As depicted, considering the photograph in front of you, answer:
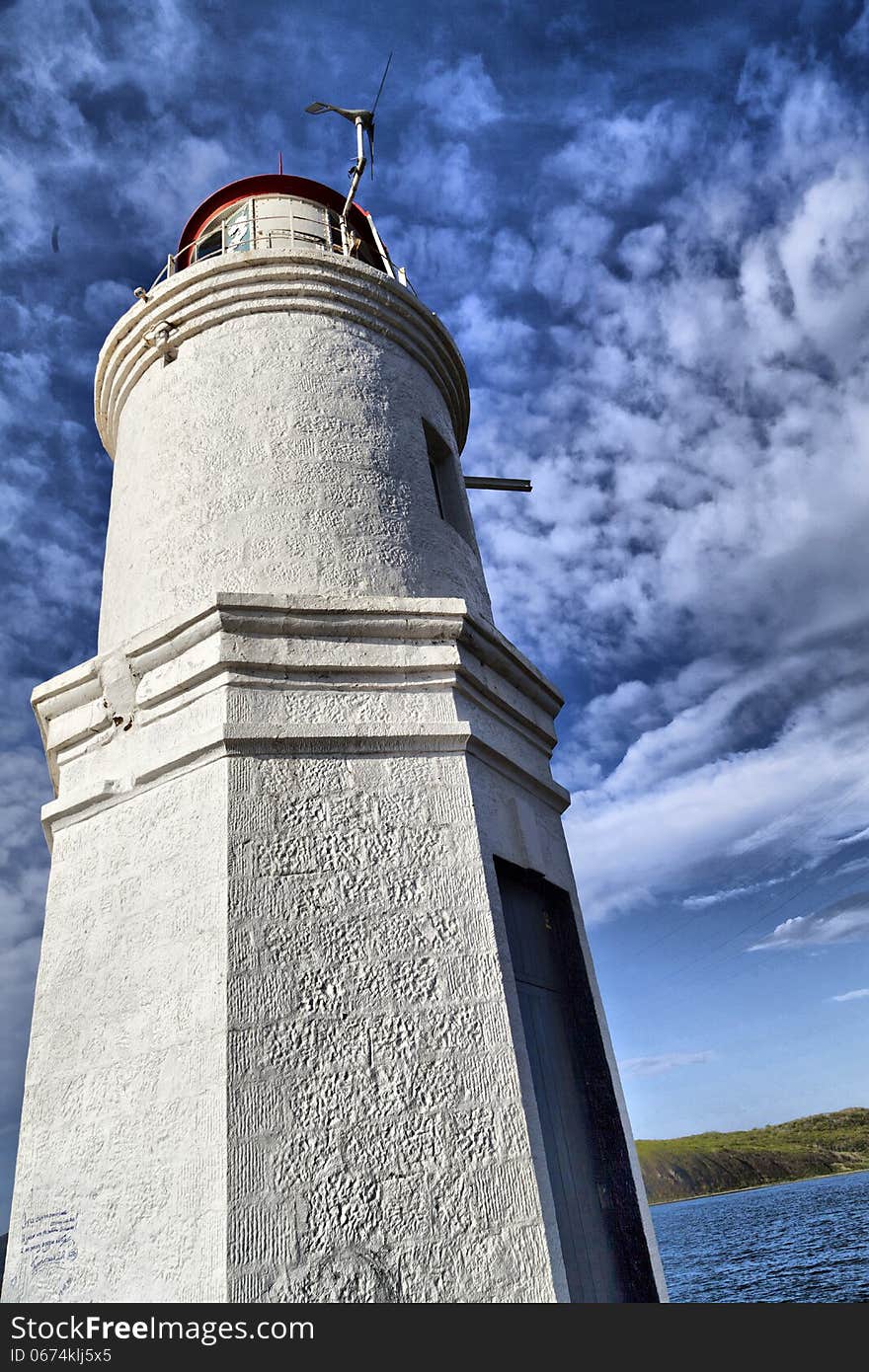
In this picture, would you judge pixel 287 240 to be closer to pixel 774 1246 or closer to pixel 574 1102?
pixel 574 1102

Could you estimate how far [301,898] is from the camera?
3641 millimetres

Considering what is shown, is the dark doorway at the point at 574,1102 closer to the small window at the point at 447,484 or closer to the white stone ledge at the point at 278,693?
the white stone ledge at the point at 278,693

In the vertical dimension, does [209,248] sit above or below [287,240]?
above

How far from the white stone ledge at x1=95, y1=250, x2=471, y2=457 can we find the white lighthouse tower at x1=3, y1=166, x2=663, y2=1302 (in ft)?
0.11

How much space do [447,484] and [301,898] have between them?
3555mm

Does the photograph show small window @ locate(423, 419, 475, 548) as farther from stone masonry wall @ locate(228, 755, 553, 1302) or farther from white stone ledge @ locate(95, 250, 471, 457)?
stone masonry wall @ locate(228, 755, 553, 1302)

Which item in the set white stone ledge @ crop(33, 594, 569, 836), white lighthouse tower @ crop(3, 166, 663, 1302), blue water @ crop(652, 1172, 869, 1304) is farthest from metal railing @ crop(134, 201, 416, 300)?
blue water @ crop(652, 1172, 869, 1304)

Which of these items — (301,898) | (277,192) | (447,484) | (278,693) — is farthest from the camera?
(277,192)

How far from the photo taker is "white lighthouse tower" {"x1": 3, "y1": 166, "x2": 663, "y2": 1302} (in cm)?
314

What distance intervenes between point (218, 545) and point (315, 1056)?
2.70 m

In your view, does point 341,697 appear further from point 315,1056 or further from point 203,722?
point 315,1056

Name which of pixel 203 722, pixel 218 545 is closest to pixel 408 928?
pixel 203 722

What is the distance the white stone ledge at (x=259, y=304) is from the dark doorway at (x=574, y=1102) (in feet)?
12.9

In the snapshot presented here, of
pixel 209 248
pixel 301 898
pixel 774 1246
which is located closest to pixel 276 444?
pixel 301 898
